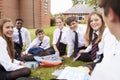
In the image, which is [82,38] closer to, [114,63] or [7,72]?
[7,72]

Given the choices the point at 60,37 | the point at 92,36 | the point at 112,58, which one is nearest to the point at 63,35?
the point at 60,37

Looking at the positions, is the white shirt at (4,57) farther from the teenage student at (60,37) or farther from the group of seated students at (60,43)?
the teenage student at (60,37)

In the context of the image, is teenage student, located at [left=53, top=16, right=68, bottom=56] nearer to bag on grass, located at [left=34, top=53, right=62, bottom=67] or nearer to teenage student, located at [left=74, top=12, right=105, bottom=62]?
bag on grass, located at [left=34, top=53, right=62, bottom=67]

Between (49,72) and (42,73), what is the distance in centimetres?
16

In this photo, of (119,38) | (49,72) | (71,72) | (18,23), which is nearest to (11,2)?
(18,23)

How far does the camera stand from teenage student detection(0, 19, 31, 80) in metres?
5.45

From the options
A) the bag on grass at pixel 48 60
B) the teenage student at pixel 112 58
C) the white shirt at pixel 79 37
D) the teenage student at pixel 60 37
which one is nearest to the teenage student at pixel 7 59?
the bag on grass at pixel 48 60

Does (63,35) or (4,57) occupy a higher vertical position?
(63,35)

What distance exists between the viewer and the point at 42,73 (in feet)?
21.9

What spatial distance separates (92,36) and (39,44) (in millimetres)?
1881

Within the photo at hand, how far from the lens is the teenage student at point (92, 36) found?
21.3 ft

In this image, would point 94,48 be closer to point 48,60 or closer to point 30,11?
point 48,60

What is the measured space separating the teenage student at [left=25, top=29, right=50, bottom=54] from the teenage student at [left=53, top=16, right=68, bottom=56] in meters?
0.26

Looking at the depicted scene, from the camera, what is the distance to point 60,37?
841cm
